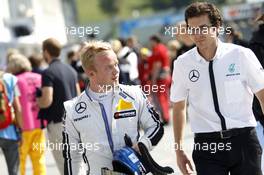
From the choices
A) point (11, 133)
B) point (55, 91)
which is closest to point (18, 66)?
point (55, 91)

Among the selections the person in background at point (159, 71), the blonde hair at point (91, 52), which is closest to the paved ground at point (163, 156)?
the person in background at point (159, 71)

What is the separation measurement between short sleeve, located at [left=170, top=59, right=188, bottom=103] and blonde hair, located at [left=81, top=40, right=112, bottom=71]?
65 cm

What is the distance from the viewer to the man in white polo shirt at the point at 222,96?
4863mm

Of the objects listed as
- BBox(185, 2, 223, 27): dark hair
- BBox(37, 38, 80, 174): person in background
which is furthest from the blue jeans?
BBox(185, 2, 223, 27): dark hair

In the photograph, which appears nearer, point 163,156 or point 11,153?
point 11,153

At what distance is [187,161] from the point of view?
16.9 feet

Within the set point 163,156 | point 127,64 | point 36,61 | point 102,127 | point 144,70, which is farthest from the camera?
point 144,70

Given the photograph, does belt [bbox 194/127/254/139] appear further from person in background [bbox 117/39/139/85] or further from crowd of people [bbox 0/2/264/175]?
person in background [bbox 117/39/139/85]

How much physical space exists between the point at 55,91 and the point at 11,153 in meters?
0.84

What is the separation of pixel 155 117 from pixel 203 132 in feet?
1.53

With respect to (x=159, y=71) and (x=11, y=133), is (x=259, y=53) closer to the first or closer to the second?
(x=11, y=133)

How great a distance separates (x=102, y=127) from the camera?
456cm

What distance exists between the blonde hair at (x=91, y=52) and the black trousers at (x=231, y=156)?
923 millimetres

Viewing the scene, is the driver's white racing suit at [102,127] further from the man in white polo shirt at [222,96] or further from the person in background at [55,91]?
the person in background at [55,91]
